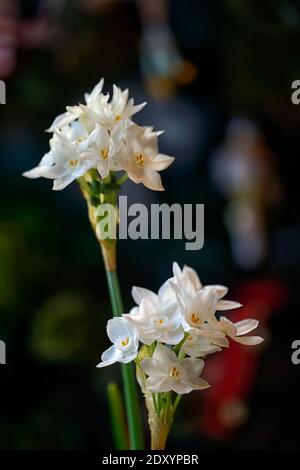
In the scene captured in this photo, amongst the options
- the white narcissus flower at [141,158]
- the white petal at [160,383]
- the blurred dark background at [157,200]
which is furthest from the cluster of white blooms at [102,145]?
the blurred dark background at [157,200]

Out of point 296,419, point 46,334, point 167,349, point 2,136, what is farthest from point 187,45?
point 167,349

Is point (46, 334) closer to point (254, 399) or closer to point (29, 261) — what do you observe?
point (29, 261)

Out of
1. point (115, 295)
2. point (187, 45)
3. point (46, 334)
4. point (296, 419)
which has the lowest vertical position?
point (296, 419)

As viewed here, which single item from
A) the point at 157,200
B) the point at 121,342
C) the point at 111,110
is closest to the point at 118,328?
the point at 121,342

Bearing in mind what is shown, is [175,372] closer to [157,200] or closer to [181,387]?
[181,387]

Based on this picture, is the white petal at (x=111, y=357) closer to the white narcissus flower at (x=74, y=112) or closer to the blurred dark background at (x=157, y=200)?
the white narcissus flower at (x=74, y=112)

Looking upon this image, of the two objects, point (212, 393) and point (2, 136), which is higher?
point (2, 136)

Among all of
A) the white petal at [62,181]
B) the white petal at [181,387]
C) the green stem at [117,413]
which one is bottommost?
the green stem at [117,413]

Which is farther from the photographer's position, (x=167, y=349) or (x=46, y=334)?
(x=46, y=334)
